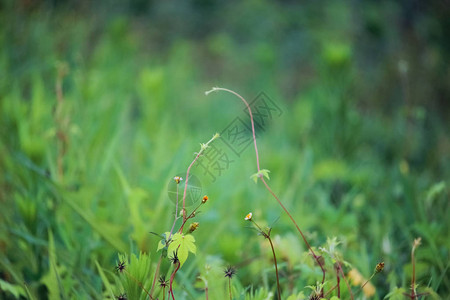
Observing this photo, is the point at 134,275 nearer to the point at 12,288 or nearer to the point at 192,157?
the point at 12,288

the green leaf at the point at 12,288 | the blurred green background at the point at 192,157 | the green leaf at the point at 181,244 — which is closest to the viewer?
the green leaf at the point at 181,244

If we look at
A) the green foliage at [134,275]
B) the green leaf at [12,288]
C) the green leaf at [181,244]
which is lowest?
the green leaf at [12,288]

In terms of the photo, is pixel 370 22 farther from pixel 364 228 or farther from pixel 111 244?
pixel 111 244

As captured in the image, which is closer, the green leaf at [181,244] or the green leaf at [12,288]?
the green leaf at [181,244]

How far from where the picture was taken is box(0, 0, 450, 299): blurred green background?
1025mm

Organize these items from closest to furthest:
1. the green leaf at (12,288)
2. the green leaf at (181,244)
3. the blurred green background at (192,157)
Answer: the green leaf at (181,244)
the green leaf at (12,288)
the blurred green background at (192,157)

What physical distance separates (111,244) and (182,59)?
2586 millimetres

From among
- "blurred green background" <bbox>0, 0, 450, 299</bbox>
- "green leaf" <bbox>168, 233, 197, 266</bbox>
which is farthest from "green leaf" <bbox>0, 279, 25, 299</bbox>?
"green leaf" <bbox>168, 233, 197, 266</bbox>

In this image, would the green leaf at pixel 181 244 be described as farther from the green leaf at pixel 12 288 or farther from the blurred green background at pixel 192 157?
the green leaf at pixel 12 288

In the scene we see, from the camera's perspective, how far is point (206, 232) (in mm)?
1216

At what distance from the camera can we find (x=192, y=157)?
158 centimetres

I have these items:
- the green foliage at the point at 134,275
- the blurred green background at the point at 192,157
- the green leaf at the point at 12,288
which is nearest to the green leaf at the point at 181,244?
the green foliage at the point at 134,275

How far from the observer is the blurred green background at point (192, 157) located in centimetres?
103

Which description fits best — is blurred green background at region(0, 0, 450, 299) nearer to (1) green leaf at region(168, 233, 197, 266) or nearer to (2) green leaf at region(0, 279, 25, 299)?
(2) green leaf at region(0, 279, 25, 299)
